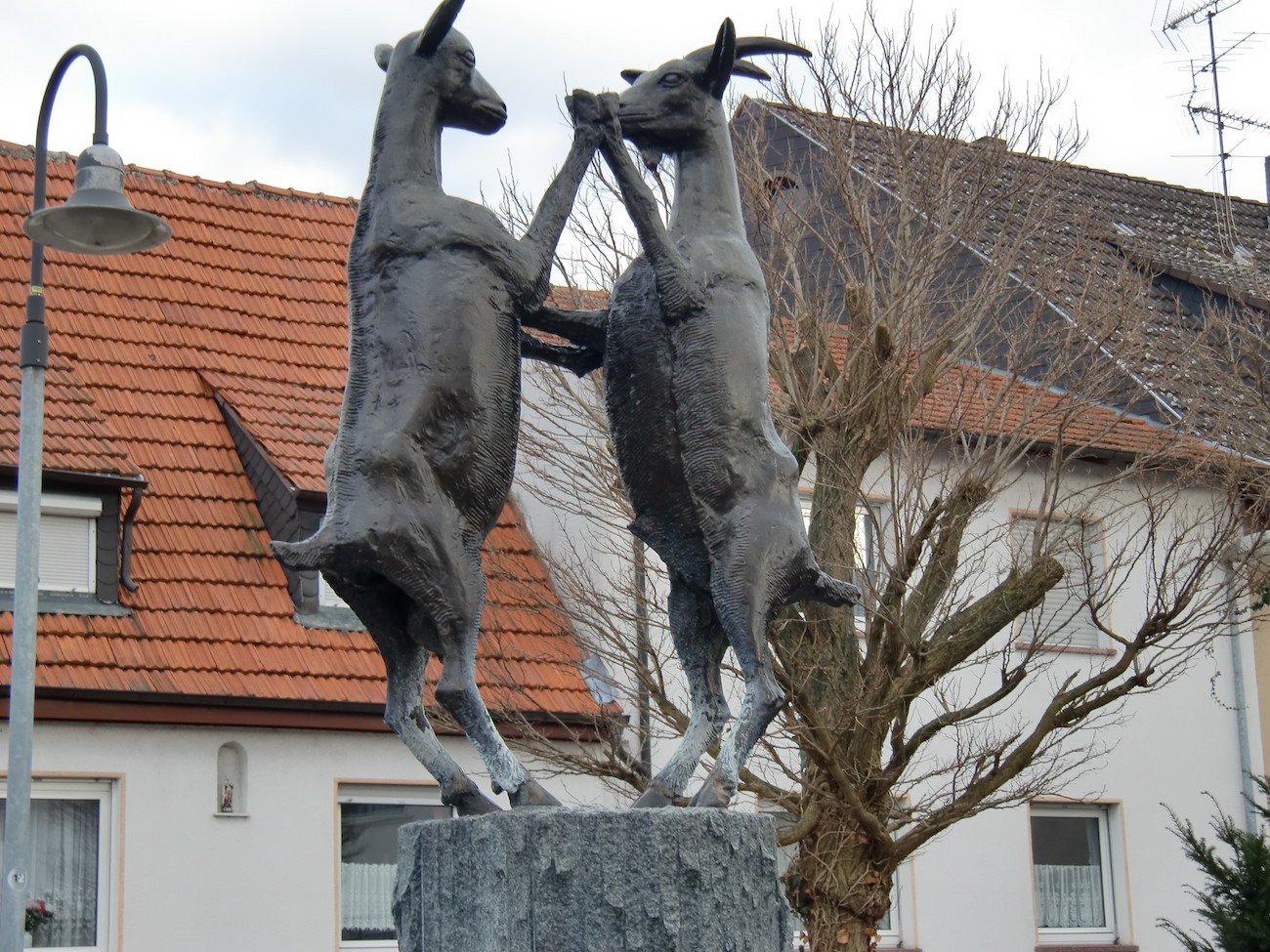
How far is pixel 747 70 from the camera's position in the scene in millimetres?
6164

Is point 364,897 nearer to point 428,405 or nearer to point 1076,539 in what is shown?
point 1076,539

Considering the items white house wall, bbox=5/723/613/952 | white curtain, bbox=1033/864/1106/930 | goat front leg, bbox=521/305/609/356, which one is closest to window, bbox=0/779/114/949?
white house wall, bbox=5/723/613/952

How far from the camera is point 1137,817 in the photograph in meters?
19.5

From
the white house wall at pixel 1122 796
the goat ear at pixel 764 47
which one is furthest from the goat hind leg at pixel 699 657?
the white house wall at pixel 1122 796

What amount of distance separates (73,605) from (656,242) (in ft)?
31.7

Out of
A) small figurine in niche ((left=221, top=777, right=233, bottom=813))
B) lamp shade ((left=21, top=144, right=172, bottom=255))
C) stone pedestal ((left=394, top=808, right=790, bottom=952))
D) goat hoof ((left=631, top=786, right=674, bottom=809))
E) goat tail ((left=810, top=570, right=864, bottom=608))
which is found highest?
lamp shade ((left=21, top=144, right=172, bottom=255))

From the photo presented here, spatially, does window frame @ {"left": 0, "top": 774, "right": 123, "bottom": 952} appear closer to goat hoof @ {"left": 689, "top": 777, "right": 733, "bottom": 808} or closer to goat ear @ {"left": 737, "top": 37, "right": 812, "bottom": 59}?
goat ear @ {"left": 737, "top": 37, "right": 812, "bottom": 59}

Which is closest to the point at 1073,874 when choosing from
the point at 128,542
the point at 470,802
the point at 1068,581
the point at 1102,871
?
the point at 1102,871

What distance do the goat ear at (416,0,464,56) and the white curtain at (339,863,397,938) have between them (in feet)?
33.4

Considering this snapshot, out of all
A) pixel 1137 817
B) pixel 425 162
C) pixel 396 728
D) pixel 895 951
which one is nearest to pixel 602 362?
pixel 425 162

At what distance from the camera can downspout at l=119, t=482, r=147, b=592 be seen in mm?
14477

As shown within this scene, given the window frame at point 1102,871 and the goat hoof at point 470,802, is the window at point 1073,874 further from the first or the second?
the goat hoof at point 470,802

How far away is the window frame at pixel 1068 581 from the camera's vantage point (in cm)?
1439

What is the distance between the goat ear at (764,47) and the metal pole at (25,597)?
4.83 m
